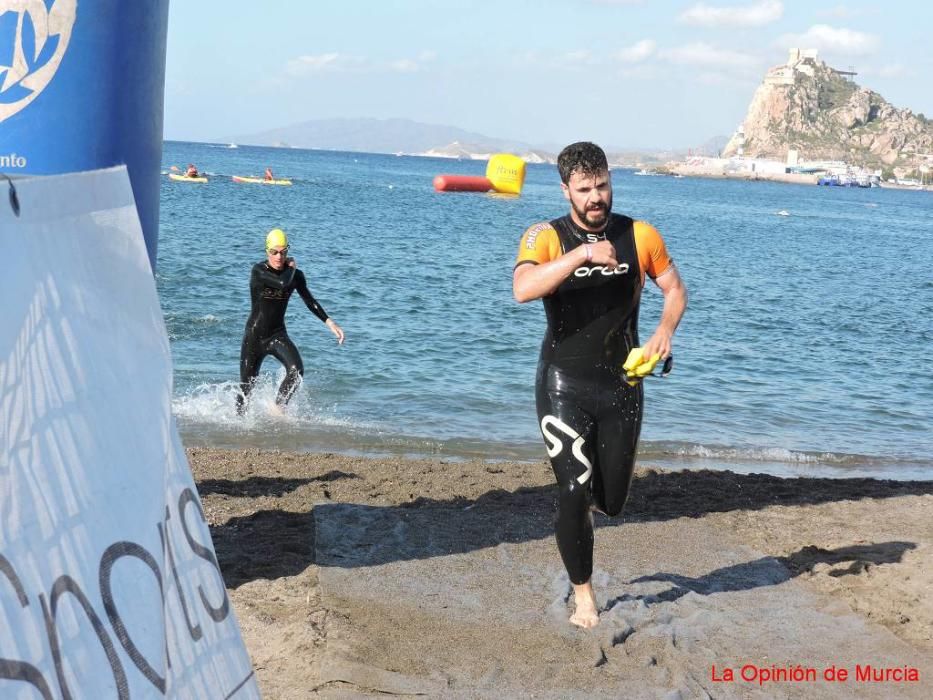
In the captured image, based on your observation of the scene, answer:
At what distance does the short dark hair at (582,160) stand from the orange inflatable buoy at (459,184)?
256 inches

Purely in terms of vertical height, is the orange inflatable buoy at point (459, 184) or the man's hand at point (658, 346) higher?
the orange inflatable buoy at point (459, 184)

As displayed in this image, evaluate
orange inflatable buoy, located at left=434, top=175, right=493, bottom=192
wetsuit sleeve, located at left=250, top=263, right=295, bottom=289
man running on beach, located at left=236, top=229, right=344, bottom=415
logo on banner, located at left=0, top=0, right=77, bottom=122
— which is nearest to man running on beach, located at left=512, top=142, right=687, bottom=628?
logo on banner, located at left=0, top=0, right=77, bottom=122

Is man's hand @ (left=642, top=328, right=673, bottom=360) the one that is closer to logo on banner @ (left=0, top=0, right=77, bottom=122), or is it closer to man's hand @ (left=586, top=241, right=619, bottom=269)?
man's hand @ (left=586, top=241, right=619, bottom=269)

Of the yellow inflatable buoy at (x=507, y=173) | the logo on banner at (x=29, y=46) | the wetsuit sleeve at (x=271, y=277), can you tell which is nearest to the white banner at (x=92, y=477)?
the logo on banner at (x=29, y=46)

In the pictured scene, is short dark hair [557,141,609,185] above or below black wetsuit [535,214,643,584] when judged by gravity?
above

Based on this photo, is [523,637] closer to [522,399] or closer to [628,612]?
[628,612]

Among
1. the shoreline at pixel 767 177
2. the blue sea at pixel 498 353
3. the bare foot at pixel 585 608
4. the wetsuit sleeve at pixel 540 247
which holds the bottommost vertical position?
the blue sea at pixel 498 353

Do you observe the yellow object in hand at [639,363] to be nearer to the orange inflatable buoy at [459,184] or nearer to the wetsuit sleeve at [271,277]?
the wetsuit sleeve at [271,277]

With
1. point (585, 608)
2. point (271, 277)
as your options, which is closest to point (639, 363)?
point (585, 608)

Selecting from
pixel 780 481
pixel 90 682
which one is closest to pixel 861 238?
pixel 780 481

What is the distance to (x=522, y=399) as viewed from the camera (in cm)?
1328

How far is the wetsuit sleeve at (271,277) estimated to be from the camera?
9617mm

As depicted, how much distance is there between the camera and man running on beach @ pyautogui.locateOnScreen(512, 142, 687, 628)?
4.82 m

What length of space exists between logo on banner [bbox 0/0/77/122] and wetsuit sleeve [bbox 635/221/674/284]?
96.7 inches
